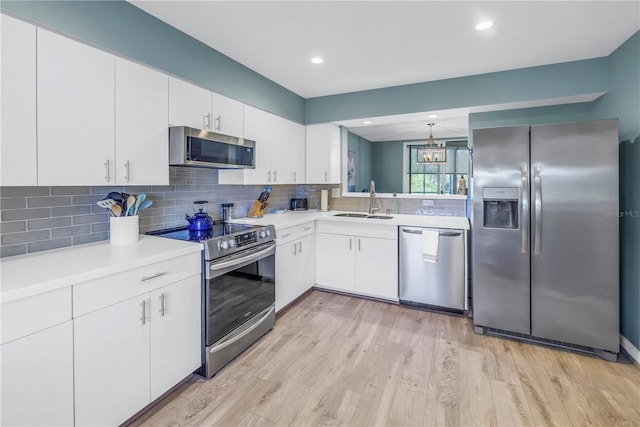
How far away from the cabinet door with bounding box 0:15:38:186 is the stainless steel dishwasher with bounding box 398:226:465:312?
290 cm

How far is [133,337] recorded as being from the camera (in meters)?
1.63

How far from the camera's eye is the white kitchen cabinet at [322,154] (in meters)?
3.97

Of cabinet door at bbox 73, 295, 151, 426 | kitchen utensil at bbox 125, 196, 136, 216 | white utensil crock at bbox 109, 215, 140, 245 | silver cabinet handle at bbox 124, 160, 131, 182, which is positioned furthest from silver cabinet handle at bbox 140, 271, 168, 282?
silver cabinet handle at bbox 124, 160, 131, 182

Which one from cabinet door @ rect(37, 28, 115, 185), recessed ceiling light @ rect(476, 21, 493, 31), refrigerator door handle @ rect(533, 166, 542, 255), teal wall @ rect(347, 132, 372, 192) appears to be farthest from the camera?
teal wall @ rect(347, 132, 372, 192)

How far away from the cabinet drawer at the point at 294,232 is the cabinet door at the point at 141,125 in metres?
1.16

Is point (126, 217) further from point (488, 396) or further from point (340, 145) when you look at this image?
point (340, 145)

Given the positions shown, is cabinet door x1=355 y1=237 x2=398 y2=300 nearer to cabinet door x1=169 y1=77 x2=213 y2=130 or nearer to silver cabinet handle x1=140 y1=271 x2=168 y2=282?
cabinet door x1=169 y1=77 x2=213 y2=130

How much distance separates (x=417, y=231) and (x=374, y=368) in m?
1.46

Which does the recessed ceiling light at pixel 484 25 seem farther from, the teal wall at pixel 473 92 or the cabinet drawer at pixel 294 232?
the cabinet drawer at pixel 294 232

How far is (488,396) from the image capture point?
1904 mm

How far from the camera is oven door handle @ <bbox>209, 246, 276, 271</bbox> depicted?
206cm

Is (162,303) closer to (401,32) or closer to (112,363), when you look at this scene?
(112,363)

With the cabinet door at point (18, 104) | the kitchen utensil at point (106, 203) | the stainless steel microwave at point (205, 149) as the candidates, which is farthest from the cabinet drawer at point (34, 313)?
the stainless steel microwave at point (205, 149)

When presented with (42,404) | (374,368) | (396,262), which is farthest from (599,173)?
(42,404)
